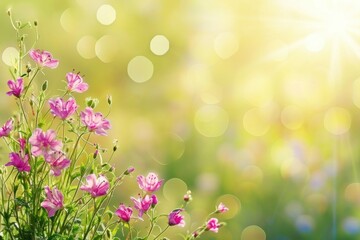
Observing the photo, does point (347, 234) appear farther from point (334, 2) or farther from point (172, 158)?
Result: point (334, 2)

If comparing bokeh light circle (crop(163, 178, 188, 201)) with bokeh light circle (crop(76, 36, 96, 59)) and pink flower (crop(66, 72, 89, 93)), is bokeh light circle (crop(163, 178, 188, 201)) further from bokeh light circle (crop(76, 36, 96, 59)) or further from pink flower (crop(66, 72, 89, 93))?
pink flower (crop(66, 72, 89, 93))

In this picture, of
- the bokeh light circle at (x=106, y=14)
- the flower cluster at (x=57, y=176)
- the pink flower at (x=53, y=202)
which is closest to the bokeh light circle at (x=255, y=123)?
the bokeh light circle at (x=106, y=14)

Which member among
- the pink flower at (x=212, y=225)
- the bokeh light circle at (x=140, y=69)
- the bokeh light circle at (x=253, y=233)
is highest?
the bokeh light circle at (x=140, y=69)

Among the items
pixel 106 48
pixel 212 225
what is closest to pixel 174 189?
pixel 106 48

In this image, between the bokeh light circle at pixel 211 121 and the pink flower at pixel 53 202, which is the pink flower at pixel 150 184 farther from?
the bokeh light circle at pixel 211 121

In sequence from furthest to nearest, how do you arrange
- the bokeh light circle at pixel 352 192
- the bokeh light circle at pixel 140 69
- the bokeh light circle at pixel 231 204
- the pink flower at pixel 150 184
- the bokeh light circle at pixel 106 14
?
the bokeh light circle at pixel 106 14 < the bokeh light circle at pixel 140 69 < the bokeh light circle at pixel 352 192 < the bokeh light circle at pixel 231 204 < the pink flower at pixel 150 184

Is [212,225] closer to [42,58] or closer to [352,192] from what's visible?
[42,58]

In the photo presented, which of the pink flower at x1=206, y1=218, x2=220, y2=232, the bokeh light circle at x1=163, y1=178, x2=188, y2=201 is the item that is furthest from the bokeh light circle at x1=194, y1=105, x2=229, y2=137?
the pink flower at x1=206, y1=218, x2=220, y2=232
